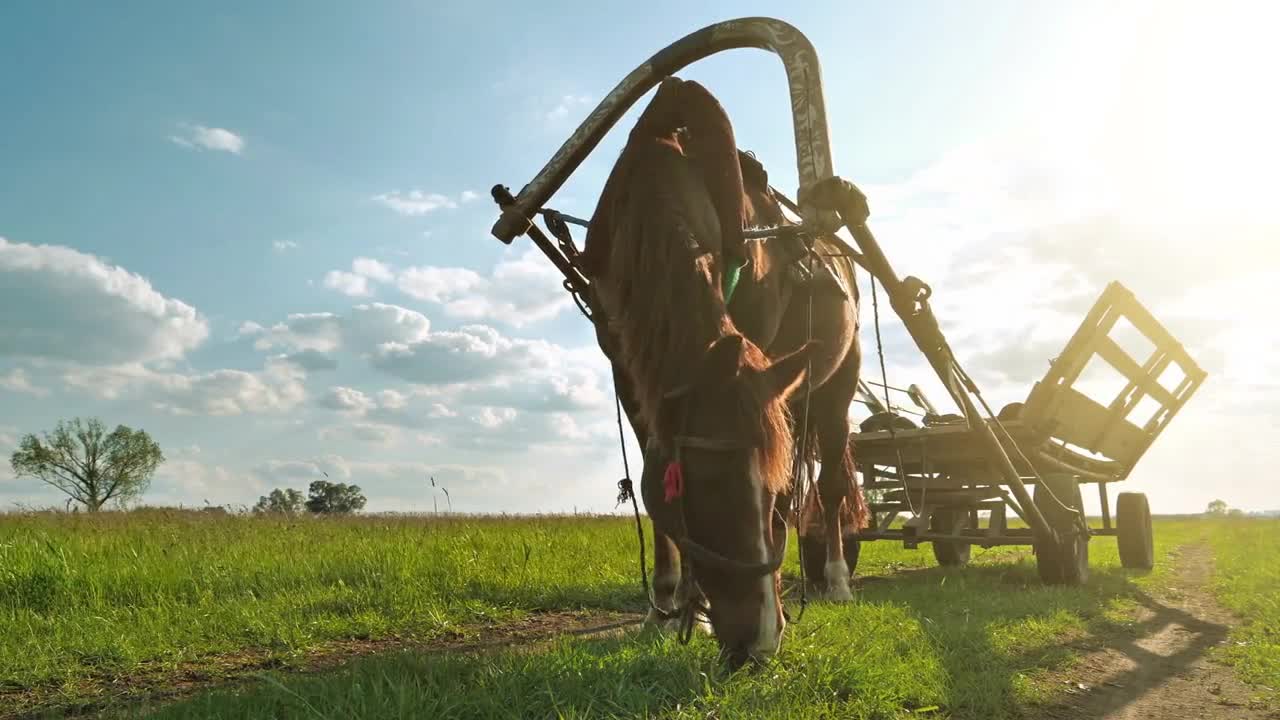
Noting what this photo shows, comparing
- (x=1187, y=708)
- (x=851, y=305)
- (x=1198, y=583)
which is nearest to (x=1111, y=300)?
(x=1198, y=583)

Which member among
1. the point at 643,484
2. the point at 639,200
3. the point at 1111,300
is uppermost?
the point at 1111,300

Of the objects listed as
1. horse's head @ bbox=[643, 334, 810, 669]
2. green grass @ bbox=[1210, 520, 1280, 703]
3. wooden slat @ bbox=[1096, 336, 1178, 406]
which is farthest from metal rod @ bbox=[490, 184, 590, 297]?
wooden slat @ bbox=[1096, 336, 1178, 406]

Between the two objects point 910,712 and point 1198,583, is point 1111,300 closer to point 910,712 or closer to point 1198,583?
point 1198,583

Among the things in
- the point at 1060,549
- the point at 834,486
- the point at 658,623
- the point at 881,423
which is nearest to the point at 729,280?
the point at 658,623

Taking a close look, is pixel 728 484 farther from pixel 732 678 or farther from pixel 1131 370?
pixel 1131 370

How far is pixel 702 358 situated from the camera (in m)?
3.16

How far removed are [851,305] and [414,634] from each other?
4055 millimetres

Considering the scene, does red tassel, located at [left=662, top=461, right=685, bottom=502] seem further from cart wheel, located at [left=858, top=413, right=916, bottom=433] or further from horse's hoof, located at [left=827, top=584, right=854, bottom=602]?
cart wheel, located at [left=858, top=413, right=916, bottom=433]

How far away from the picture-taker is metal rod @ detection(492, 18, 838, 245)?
4.64 meters

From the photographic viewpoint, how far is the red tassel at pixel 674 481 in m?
3.06

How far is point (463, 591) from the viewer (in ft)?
20.9

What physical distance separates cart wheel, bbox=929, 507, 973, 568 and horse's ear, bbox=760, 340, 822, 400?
6103mm

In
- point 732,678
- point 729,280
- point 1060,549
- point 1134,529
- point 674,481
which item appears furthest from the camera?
point 1134,529

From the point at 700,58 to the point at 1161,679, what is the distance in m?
4.61
